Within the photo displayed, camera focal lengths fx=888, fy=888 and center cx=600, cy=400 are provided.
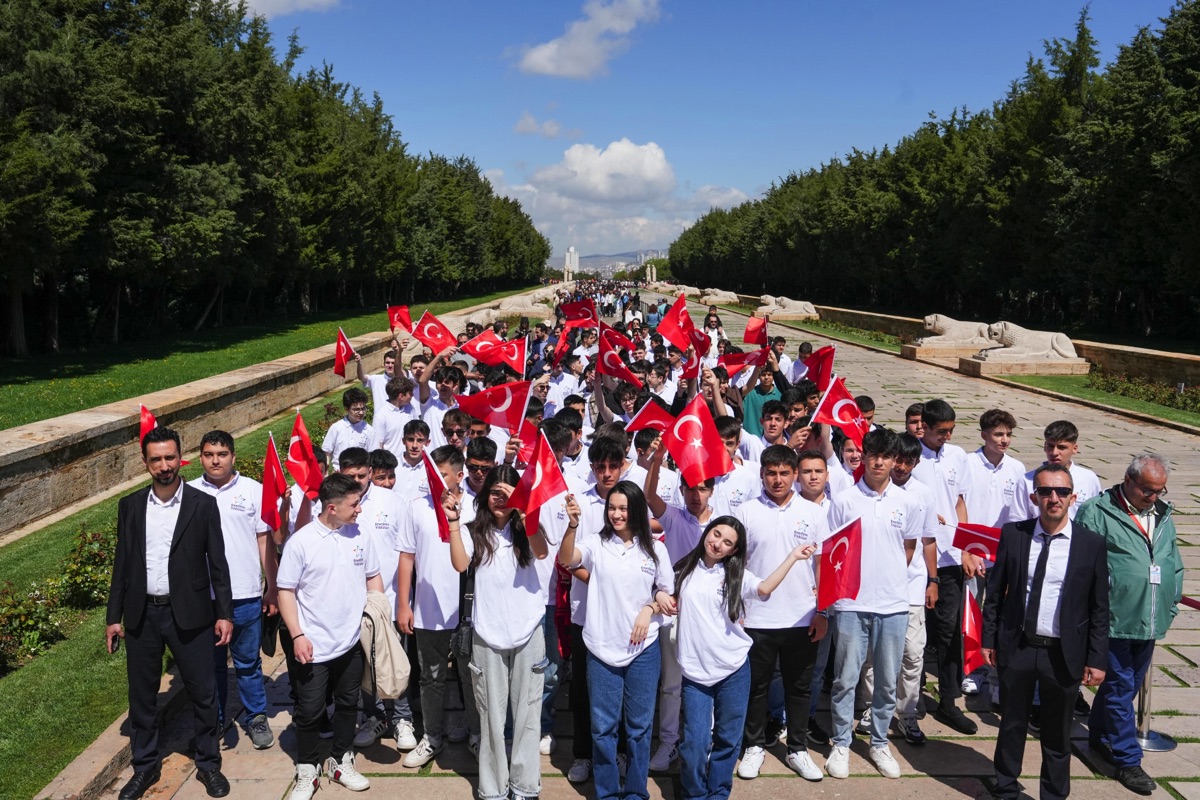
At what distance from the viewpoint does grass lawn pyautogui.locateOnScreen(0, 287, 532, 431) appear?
1416 cm

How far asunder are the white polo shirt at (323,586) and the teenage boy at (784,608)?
7.13 ft

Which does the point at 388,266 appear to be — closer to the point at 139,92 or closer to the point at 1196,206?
the point at 139,92

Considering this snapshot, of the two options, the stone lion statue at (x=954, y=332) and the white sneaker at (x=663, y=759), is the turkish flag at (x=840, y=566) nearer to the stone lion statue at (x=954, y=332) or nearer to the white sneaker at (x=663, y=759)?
the white sneaker at (x=663, y=759)

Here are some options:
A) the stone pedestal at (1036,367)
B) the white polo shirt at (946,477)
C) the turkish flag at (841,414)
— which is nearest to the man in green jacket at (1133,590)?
the white polo shirt at (946,477)

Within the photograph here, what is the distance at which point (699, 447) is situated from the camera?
215 inches

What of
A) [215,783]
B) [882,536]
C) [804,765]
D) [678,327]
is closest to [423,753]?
[215,783]

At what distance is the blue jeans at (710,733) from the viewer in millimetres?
4492

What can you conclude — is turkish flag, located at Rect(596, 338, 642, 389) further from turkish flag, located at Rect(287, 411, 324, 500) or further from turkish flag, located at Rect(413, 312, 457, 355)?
turkish flag, located at Rect(287, 411, 324, 500)

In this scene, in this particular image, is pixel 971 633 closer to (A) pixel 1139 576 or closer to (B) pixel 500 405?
(A) pixel 1139 576

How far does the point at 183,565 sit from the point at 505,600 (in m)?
1.78

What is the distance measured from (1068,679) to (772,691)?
160cm

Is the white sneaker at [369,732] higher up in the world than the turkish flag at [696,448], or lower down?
lower down

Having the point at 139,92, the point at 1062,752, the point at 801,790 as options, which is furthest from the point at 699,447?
the point at 139,92

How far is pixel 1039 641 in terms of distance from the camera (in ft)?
15.5
